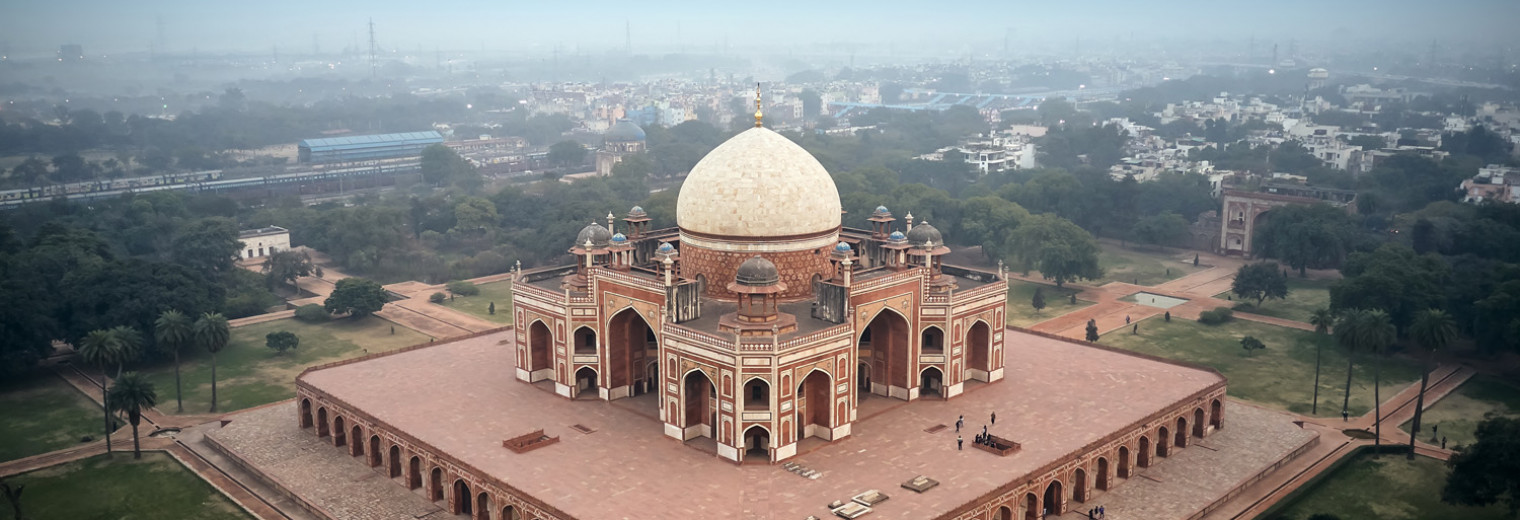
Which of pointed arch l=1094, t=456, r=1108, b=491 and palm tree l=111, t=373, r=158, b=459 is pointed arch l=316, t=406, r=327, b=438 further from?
pointed arch l=1094, t=456, r=1108, b=491

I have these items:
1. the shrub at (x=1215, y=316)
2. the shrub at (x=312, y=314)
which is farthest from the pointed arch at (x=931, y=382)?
the shrub at (x=312, y=314)

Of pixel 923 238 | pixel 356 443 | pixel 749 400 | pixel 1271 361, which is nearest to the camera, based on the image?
pixel 749 400

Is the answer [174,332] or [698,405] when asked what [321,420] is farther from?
[698,405]

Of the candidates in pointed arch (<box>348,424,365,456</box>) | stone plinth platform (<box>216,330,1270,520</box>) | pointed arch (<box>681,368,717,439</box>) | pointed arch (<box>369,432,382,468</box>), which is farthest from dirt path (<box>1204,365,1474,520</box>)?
pointed arch (<box>348,424,365,456</box>)

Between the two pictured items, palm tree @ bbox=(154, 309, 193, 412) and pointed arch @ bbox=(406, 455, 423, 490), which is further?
palm tree @ bbox=(154, 309, 193, 412)

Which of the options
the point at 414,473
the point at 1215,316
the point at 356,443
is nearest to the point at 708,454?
the point at 414,473

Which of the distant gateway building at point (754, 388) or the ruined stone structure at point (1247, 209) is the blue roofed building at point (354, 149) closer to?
the ruined stone structure at point (1247, 209)

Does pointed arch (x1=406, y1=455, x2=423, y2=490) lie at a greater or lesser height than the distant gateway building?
lesser
